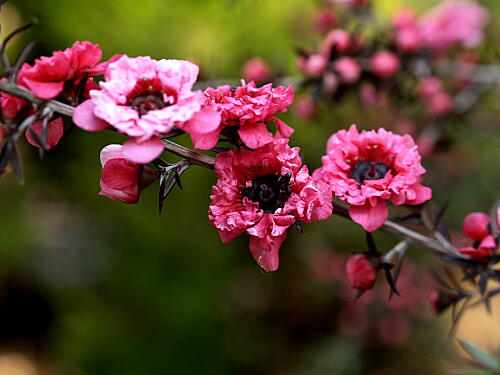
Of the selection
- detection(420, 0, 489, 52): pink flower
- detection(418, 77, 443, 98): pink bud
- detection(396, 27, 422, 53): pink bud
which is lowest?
detection(418, 77, 443, 98): pink bud

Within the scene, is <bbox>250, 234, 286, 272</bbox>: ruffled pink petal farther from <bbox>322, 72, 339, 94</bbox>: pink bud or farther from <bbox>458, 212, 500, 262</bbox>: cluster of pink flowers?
<bbox>322, 72, 339, 94</bbox>: pink bud

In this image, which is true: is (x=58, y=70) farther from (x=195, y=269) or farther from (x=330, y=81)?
(x=195, y=269)

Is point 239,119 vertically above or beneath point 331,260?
above

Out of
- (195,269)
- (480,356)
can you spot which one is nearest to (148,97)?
(480,356)

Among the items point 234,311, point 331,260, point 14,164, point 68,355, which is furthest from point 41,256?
point 14,164

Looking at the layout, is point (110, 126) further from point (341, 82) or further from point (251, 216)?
point (341, 82)

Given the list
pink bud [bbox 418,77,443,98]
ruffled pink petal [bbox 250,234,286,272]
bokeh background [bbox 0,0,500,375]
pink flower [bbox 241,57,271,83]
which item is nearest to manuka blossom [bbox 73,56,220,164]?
ruffled pink petal [bbox 250,234,286,272]

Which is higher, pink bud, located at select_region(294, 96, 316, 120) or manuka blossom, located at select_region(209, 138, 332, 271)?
pink bud, located at select_region(294, 96, 316, 120)
